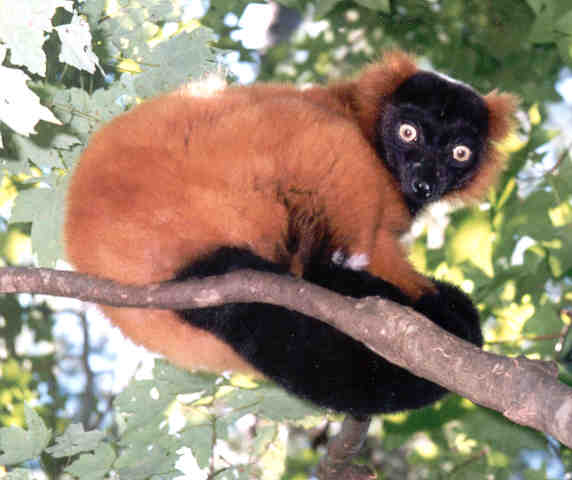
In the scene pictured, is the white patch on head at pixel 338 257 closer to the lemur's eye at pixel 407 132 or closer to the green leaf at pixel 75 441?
the lemur's eye at pixel 407 132

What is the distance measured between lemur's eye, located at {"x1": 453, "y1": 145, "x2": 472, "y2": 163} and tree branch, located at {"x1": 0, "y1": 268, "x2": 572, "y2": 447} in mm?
1812

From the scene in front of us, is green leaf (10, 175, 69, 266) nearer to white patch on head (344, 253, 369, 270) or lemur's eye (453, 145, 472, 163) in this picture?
white patch on head (344, 253, 369, 270)

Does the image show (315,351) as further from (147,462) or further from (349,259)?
(147,462)

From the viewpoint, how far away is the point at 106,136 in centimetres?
292

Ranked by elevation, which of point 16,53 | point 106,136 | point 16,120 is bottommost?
point 106,136

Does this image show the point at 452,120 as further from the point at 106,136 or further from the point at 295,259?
the point at 106,136

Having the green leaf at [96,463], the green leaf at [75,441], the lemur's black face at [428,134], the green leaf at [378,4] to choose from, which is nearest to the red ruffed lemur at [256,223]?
the lemur's black face at [428,134]

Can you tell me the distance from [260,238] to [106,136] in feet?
2.52

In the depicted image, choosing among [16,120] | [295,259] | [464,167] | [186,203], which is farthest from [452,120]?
[16,120]

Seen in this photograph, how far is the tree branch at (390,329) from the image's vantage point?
1.68m

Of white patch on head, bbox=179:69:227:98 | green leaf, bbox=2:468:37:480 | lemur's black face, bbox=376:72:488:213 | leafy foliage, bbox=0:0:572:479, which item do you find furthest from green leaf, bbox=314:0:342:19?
green leaf, bbox=2:468:37:480

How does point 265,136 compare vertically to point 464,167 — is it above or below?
above

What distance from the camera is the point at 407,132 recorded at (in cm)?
371

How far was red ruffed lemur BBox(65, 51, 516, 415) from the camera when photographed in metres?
2.66
